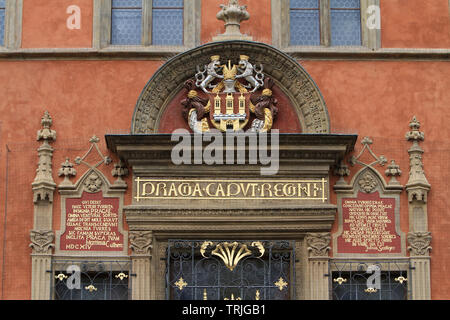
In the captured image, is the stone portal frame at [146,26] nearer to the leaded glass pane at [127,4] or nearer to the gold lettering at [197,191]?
the leaded glass pane at [127,4]

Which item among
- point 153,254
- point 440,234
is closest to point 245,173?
point 153,254

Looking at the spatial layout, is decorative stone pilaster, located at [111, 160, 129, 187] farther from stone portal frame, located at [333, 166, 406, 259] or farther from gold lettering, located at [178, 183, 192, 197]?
stone portal frame, located at [333, 166, 406, 259]

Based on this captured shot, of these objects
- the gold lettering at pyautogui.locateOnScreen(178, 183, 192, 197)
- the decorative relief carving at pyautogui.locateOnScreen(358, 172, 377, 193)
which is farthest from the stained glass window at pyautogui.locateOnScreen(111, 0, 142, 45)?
the decorative relief carving at pyautogui.locateOnScreen(358, 172, 377, 193)

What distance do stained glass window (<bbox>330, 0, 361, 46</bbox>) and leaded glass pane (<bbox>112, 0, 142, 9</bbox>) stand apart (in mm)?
3050

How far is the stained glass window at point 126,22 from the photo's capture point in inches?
778

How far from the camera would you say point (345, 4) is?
2000cm

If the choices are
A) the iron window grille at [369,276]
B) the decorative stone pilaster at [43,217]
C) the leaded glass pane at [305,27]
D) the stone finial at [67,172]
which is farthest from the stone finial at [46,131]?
the iron window grille at [369,276]

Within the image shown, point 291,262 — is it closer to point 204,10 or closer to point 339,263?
point 339,263

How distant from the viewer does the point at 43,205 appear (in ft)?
61.5

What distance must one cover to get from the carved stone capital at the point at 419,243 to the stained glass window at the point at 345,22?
→ 10.6 ft

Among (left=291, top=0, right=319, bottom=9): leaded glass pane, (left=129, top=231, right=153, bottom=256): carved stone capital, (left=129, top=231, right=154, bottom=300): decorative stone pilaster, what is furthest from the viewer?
(left=291, top=0, right=319, bottom=9): leaded glass pane

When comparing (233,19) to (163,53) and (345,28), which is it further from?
(345,28)

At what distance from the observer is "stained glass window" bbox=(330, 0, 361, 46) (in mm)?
19781
